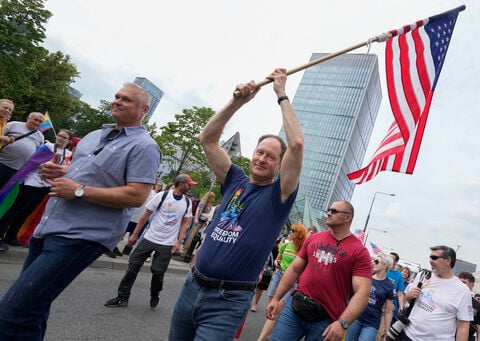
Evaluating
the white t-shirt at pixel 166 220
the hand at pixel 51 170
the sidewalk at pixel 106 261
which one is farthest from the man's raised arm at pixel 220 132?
the sidewalk at pixel 106 261

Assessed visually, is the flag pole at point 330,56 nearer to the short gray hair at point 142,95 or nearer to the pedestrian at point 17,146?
the short gray hair at point 142,95

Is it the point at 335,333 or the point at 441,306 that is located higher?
the point at 441,306

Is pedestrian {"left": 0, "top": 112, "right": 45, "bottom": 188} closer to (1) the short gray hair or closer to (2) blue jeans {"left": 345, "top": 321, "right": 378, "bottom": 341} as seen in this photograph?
(1) the short gray hair

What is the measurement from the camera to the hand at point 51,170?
2203 millimetres

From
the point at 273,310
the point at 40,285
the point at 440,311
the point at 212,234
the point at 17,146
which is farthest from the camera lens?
the point at 17,146

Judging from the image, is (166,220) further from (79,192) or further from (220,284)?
(220,284)

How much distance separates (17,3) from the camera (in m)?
25.5

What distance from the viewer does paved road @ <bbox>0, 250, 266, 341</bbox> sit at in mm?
3588

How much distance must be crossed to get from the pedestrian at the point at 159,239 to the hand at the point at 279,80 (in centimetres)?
340

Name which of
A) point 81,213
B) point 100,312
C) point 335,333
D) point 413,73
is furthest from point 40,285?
point 413,73

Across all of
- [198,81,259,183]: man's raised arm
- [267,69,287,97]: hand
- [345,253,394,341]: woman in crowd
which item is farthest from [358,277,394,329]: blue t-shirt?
[267,69,287,97]: hand

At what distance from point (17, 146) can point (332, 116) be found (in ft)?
375

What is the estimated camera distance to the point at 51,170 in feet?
7.29

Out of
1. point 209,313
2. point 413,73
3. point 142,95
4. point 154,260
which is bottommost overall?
point 154,260
